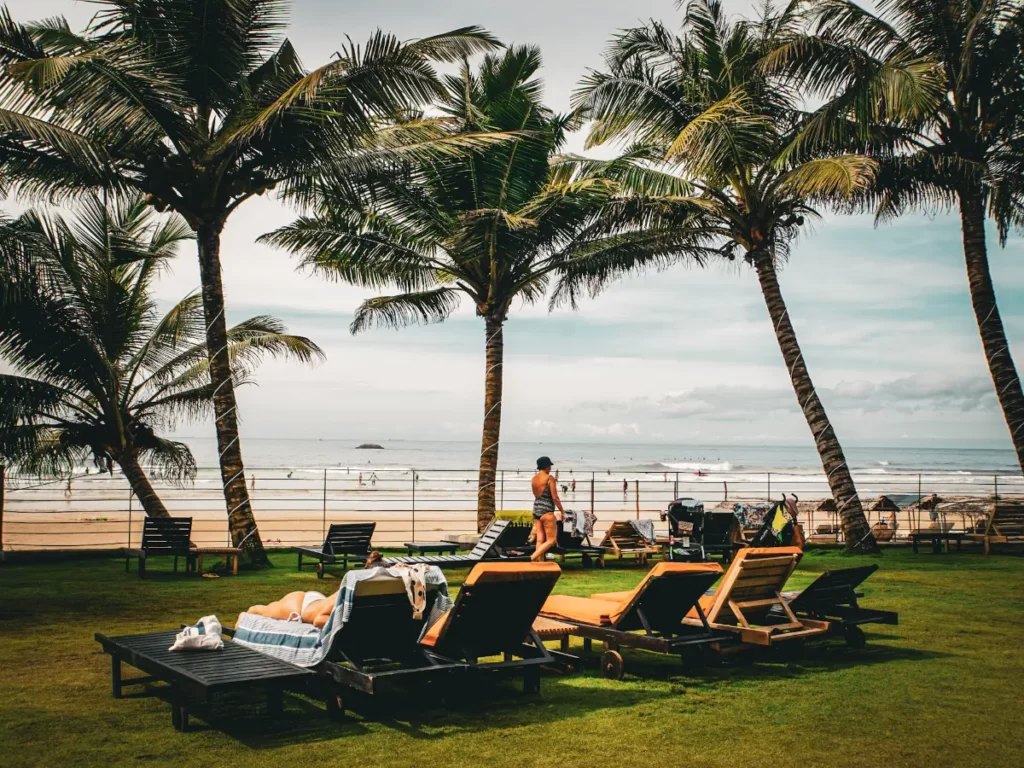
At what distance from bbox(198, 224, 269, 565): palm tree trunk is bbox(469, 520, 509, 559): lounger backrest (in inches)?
134

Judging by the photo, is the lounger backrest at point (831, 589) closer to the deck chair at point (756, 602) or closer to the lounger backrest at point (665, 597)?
the deck chair at point (756, 602)

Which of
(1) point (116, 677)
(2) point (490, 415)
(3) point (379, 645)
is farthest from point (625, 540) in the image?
(1) point (116, 677)

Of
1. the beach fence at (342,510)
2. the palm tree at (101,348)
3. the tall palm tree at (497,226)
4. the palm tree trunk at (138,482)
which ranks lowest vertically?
the beach fence at (342,510)

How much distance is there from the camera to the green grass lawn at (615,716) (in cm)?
503

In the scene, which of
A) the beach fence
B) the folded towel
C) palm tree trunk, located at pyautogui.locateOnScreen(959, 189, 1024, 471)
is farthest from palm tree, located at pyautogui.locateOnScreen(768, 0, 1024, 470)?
the folded towel

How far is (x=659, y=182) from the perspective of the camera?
16.4 metres

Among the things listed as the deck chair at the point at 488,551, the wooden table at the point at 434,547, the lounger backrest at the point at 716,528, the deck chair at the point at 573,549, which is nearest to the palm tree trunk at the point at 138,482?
the wooden table at the point at 434,547

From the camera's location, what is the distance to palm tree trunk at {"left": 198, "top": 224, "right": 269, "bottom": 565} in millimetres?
13758

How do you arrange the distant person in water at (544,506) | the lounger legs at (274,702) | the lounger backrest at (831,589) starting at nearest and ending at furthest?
the lounger legs at (274,702) < the lounger backrest at (831,589) < the distant person in water at (544,506)

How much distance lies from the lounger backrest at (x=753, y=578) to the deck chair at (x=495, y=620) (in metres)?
1.79

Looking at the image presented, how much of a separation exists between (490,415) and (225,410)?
477 centimetres

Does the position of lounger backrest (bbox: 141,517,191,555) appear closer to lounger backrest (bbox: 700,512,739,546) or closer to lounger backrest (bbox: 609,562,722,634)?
lounger backrest (bbox: 609,562,722,634)

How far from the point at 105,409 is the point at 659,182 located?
9.84 m

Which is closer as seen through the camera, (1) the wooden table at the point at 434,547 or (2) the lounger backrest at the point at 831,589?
(2) the lounger backrest at the point at 831,589
